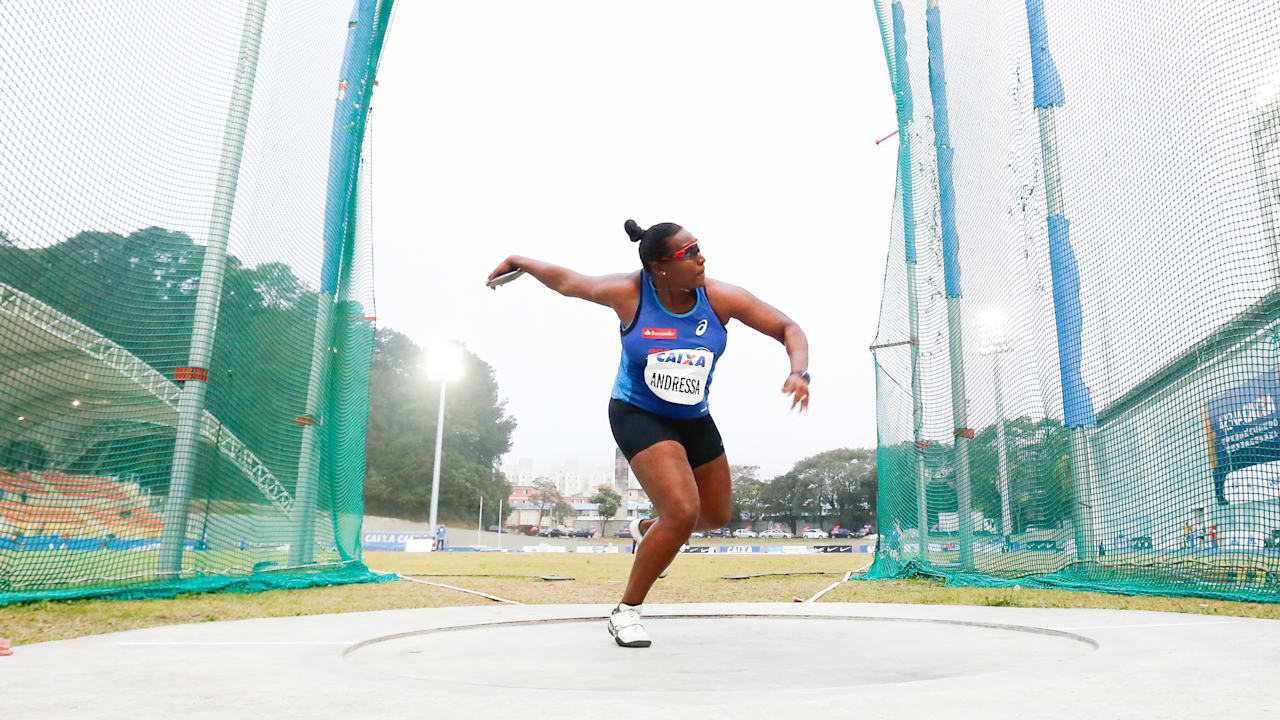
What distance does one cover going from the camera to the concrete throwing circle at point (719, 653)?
2156 mm

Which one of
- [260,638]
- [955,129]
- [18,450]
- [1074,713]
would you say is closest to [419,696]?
[1074,713]

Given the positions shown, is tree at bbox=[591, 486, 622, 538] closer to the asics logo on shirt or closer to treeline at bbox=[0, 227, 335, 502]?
treeline at bbox=[0, 227, 335, 502]

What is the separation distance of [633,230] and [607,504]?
77.7 metres

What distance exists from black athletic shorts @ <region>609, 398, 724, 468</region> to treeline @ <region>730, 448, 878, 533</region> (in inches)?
2734

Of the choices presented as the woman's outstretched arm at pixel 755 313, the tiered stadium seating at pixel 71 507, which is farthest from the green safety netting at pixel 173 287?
the woman's outstretched arm at pixel 755 313

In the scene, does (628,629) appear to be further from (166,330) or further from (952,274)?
(952,274)

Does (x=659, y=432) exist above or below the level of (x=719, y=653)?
above

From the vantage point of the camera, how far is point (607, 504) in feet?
262

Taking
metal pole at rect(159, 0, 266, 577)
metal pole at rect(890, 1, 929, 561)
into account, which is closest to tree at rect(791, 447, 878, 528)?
metal pole at rect(890, 1, 929, 561)

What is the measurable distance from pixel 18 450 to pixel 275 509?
2.17m

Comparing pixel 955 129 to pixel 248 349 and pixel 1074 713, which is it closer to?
pixel 248 349

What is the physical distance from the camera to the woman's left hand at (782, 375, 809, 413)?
2945 millimetres

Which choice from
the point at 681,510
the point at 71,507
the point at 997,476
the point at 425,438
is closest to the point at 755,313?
the point at 681,510

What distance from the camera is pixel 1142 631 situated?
295cm
